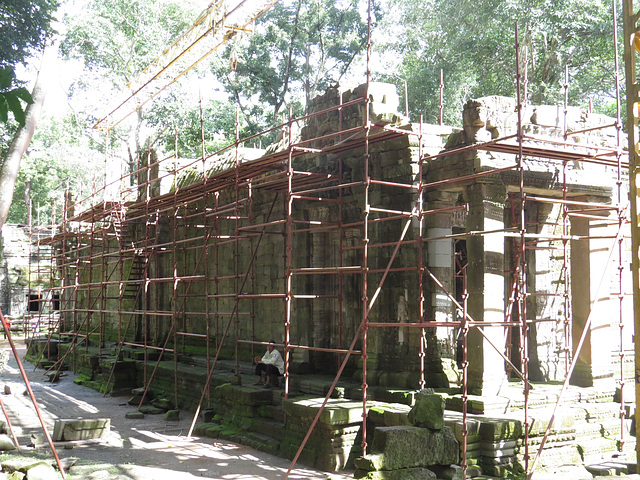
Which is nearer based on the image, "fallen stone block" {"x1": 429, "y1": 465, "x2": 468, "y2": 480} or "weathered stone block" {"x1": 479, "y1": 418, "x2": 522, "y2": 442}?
"fallen stone block" {"x1": 429, "y1": 465, "x2": 468, "y2": 480}

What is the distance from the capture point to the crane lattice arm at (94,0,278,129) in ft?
90.8

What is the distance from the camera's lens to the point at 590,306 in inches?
426

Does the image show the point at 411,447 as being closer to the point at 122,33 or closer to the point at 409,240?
the point at 409,240

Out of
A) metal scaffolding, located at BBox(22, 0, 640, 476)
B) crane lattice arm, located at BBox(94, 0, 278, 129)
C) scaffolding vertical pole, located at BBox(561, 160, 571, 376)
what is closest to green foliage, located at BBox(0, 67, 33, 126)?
metal scaffolding, located at BBox(22, 0, 640, 476)

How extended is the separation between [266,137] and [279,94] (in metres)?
2.03

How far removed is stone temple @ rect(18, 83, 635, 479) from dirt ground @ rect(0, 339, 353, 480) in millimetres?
363

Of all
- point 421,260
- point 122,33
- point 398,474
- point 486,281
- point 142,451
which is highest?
point 122,33

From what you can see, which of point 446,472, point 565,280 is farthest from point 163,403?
point 565,280

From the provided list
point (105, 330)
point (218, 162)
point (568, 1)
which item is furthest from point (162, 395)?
point (568, 1)

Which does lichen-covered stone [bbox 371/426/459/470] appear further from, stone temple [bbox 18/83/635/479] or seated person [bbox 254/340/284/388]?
seated person [bbox 254/340/284/388]

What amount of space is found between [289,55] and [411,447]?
2513 centimetres

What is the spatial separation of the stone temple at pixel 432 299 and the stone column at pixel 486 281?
0.03m

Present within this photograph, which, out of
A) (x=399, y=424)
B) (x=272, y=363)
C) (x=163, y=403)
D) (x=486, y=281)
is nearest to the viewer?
(x=399, y=424)

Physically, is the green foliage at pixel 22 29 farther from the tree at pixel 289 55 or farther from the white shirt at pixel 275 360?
the tree at pixel 289 55
